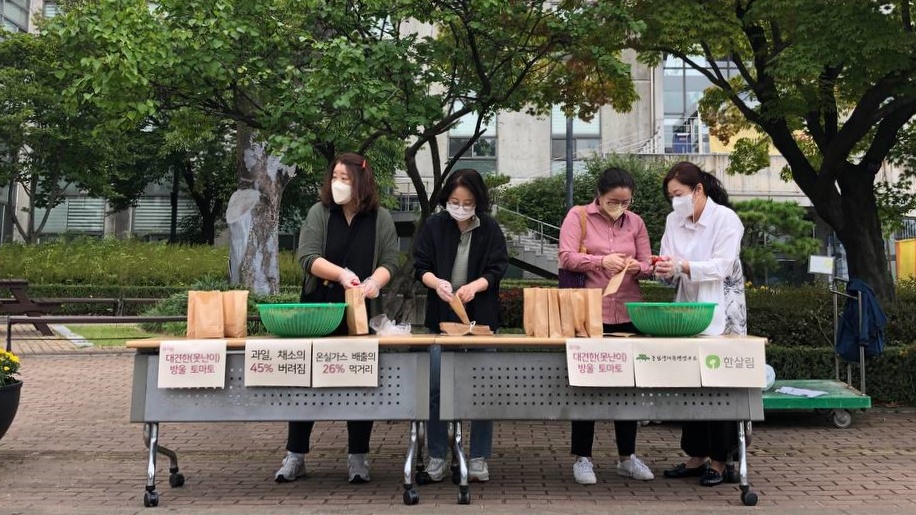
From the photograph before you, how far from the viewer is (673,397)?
13.3 ft

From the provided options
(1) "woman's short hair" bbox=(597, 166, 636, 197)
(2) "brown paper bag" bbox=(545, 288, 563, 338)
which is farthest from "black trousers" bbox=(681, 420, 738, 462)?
(1) "woman's short hair" bbox=(597, 166, 636, 197)

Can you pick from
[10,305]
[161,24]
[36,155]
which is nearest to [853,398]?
[161,24]

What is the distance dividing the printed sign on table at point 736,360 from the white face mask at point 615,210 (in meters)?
1.07

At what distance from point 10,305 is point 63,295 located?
5.76m

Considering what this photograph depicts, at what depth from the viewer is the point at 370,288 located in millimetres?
4297

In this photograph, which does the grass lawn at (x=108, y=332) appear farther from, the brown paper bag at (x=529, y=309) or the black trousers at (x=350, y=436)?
the brown paper bag at (x=529, y=309)

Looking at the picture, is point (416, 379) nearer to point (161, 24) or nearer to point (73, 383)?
point (161, 24)

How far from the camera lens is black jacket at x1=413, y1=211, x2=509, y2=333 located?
4.56 meters

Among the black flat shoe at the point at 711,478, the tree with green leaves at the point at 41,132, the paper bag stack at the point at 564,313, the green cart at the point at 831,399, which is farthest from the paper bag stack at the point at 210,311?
the tree with green leaves at the point at 41,132

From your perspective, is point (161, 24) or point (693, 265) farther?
point (161, 24)

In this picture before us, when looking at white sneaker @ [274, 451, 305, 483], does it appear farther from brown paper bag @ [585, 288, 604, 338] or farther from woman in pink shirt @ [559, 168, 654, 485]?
brown paper bag @ [585, 288, 604, 338]

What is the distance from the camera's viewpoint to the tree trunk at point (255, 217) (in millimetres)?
14070

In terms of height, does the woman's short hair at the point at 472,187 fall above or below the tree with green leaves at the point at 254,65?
below

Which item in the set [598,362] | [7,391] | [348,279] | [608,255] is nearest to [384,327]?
[348,279]
